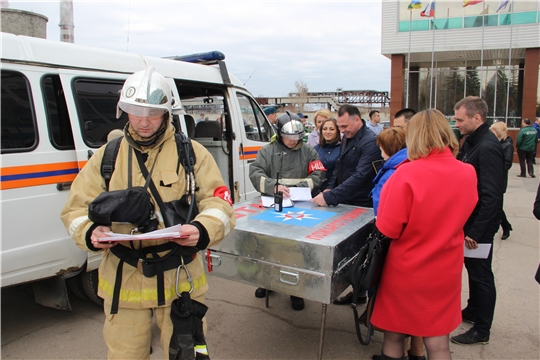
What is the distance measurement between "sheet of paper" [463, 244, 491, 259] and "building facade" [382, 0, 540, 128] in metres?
16.6

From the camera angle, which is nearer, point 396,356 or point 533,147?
point 396,356

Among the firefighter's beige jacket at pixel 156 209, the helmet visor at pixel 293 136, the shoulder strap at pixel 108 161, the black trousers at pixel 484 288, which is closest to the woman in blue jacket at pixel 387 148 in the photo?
the helmet visor at pixel 293 136

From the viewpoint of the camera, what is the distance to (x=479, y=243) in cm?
320

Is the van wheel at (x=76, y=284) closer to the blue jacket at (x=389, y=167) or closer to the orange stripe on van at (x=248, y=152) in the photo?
the orange stripe on van at (x=248, y=152)

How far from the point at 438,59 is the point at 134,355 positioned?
20159mm

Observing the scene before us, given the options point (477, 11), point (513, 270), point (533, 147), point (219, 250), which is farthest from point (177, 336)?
point (477, 11)

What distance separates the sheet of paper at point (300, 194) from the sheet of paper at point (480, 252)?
1.36 m

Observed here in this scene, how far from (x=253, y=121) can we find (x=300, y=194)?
2782 millimetres

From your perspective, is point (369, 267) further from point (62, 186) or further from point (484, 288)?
point (62, 186)

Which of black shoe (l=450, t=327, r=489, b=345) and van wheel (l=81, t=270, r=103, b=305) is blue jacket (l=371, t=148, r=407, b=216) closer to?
black shoe (l=450, t=327, r=489, b=345)

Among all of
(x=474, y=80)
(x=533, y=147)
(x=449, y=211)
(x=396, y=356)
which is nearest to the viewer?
(x=449, y=211)

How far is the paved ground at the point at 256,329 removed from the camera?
3.20 meters

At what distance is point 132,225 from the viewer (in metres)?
2.05

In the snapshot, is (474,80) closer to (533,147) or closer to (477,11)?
(477,11)
